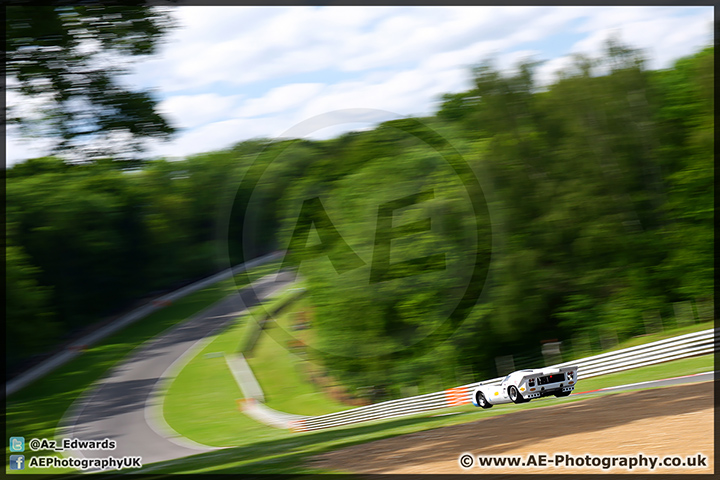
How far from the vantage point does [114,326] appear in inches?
464

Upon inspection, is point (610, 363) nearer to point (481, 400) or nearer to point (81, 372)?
point (481, 400)

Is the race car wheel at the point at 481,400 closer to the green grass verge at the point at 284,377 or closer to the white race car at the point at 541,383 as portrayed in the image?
the white race car at the point at 541,383

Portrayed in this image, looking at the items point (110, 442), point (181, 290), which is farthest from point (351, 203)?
point (110, 442)

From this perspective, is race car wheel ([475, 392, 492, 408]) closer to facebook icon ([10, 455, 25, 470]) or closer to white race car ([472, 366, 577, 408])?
white race car ([472, 366, 577, 408])

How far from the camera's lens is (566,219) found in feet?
53.1

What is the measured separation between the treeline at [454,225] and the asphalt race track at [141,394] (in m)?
1.14

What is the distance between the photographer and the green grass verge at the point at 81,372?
945 cm

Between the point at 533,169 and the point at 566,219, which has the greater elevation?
the point at 533,169

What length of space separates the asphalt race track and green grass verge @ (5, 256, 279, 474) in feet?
0.58

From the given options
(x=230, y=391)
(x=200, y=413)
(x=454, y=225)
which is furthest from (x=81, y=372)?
(x=454, y=225)

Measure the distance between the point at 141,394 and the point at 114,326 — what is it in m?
1.72

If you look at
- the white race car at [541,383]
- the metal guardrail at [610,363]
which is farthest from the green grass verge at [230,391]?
the white race car at [541,383]

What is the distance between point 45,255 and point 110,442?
4304mm

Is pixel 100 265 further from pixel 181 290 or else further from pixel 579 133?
pixel 579 133
